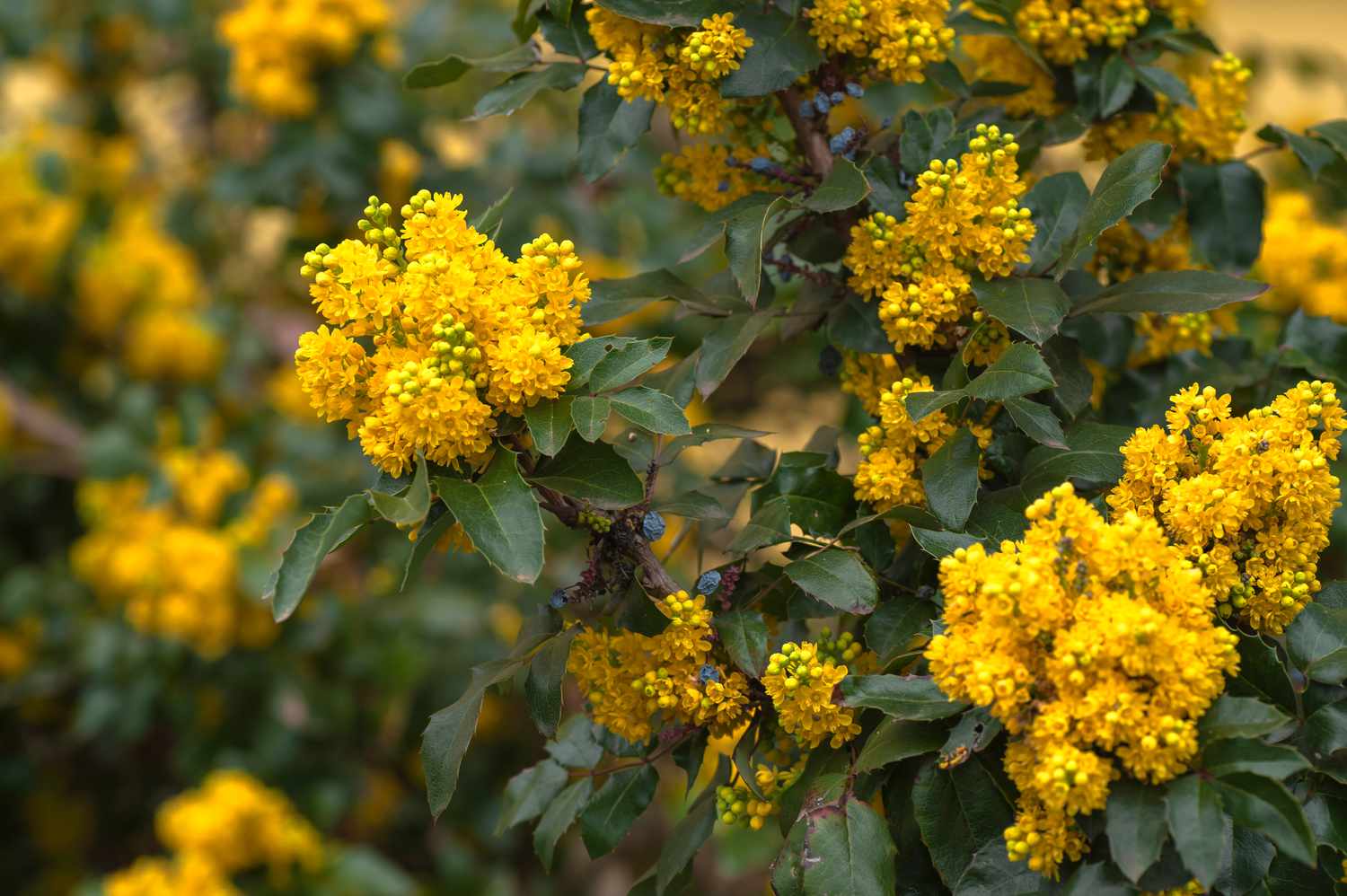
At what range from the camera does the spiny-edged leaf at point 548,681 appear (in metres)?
1.07

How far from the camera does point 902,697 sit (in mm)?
944

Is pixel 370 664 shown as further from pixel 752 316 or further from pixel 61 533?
pixel 752 316

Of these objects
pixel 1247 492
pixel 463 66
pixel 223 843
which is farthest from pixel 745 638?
pixel 223 843

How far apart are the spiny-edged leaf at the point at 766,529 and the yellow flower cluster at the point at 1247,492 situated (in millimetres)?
260

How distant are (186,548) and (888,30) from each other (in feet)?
5.88

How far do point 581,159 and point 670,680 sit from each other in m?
0.50

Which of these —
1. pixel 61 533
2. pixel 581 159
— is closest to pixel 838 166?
pixel 581 159

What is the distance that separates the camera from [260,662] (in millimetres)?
2637

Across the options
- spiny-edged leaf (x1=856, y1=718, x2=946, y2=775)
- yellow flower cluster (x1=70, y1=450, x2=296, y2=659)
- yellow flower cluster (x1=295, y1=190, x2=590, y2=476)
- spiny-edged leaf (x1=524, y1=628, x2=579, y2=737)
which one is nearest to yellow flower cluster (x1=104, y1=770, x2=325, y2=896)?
yellow flower cluster (x1=70, y1=450, x2=296, y2=659)

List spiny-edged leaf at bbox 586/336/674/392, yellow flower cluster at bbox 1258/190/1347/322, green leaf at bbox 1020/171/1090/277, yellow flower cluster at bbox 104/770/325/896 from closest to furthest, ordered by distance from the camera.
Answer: spiny-edged leaf at bbox 586/336/674/392 → green leaf at bbox 1020/171/1090/277 → yellow flower cluster at bbox 1258/190/1347/322 → yellow flower cluster at bbox 104/770/325/896

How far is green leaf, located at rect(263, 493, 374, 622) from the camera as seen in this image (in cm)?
93

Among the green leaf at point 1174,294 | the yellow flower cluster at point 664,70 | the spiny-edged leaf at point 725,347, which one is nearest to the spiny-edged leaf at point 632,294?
the spiny-edged leaf at point 725,347

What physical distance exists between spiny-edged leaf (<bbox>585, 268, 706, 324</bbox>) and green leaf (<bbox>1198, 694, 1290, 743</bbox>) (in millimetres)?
605

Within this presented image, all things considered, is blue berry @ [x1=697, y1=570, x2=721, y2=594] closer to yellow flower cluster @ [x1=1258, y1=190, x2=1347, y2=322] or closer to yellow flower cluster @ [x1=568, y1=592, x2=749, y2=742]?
yellow flower cluster @ [x1=568, y1=592, x2=749, y2=742]
